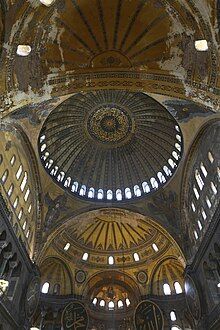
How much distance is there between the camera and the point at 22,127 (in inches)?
585

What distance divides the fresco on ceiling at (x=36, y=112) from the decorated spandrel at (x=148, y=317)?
10282 mm

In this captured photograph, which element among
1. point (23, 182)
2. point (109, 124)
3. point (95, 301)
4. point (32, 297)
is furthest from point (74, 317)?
point (109, 124)

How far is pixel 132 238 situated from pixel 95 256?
3229 millimetres

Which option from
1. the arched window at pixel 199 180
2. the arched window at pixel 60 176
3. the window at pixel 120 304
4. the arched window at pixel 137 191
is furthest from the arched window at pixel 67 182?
the window at pixel 120 304

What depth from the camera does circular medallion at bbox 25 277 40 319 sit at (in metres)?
16.2

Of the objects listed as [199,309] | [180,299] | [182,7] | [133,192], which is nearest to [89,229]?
[133,192]

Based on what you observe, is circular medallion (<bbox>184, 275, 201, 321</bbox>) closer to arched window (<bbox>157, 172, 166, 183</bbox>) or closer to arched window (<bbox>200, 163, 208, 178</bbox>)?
arched window (<bbox>200, 163, 208, 178</bbox>)

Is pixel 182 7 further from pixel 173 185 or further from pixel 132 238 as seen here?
pixel 132 238

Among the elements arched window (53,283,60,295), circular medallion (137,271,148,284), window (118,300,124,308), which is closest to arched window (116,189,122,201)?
circular medallion (137,271,148,284)

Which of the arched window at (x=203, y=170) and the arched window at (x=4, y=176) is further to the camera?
the arched window at (x=203, y=170)

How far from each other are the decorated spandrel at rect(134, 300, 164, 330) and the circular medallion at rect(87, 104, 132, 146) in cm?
1090

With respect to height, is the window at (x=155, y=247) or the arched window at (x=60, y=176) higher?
the arched window at (x=60, y=176)

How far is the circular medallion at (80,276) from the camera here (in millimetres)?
23100

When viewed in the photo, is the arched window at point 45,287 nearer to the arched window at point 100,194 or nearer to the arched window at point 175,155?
the arched window at point 100,194
